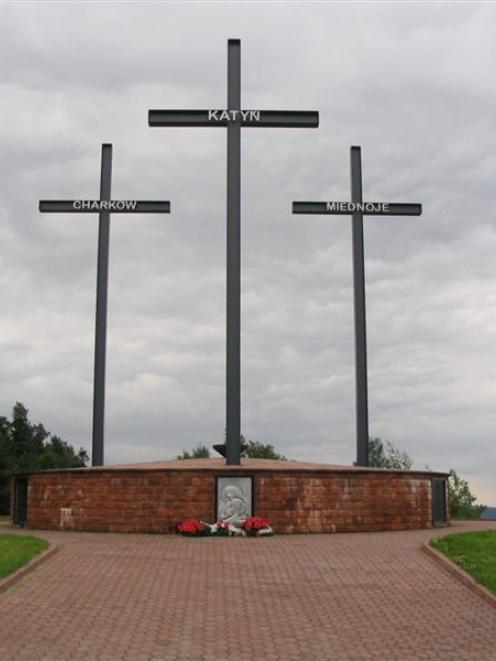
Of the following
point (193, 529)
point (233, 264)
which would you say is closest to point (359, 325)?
point (233, 264)

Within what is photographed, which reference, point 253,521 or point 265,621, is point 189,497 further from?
point 265,621

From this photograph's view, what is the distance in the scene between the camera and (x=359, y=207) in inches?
945

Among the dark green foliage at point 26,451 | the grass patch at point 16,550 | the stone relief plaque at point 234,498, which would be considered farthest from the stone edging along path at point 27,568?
the dark green foliage at point 26,451

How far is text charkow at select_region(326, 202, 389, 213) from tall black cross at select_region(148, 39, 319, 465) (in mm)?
2578

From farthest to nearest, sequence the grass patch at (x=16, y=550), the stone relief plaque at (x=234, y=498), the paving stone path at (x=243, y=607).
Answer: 1. the stone relief plaque at (x=234, y=498)
2. the grass patch at (x=16, y=550)
3. the paving stone path at (x=243, y=607)

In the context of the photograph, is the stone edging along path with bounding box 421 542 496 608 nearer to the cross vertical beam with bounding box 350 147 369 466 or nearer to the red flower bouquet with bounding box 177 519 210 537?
the red flower bouquet with bounding box 177 519 210 537

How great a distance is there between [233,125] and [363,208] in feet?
13.5

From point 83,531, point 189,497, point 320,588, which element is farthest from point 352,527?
point 320,588

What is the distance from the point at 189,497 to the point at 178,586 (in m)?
7.01

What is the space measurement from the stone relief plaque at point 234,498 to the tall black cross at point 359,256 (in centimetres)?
508

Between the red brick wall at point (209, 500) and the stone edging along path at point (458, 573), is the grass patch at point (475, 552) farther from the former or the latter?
the red brick wall at point (209, 500)

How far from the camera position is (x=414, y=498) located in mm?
20594

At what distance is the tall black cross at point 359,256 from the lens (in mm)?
23469

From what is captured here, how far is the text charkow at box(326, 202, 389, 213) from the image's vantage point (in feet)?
78.6
